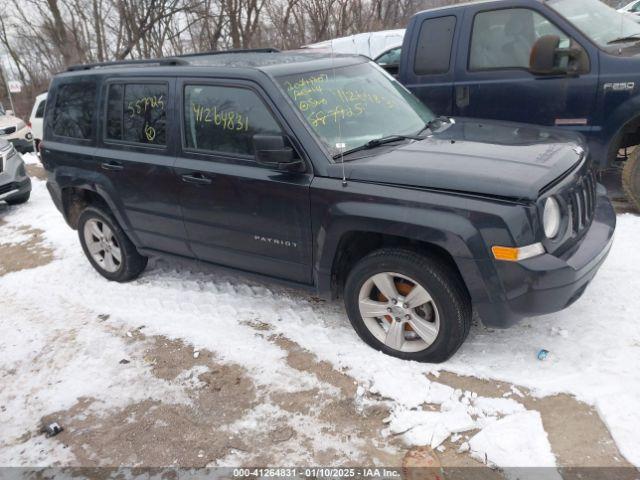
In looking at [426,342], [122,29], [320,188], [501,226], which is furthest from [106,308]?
[122,29]

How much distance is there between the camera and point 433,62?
557 cm

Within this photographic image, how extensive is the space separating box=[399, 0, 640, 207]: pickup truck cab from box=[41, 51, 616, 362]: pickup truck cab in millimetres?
1516

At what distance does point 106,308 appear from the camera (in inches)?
178

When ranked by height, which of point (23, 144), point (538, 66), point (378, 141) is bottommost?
point (23, 144)

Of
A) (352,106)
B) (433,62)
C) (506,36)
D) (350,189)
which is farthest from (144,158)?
(506,36)

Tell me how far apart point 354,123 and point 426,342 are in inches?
59.2

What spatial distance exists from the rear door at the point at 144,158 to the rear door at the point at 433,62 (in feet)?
9.45

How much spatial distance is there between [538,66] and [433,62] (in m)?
1.15

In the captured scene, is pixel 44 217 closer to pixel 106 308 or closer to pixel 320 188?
pixel 106 308

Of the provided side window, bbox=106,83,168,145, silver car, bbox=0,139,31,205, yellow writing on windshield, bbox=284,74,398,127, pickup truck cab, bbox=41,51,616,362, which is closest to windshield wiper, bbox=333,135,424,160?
pickup truck cab, bbox=41,51,616,362

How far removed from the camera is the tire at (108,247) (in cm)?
474

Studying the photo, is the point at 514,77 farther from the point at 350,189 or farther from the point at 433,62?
the point at 350,189

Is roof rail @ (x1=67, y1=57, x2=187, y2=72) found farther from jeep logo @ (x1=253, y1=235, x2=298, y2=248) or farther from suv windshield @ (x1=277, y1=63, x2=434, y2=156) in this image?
jeep logo @ (x1=253, y1=235, x2=298, y2=248)

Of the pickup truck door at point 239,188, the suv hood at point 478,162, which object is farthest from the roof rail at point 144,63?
the suv hood at point 478,162
